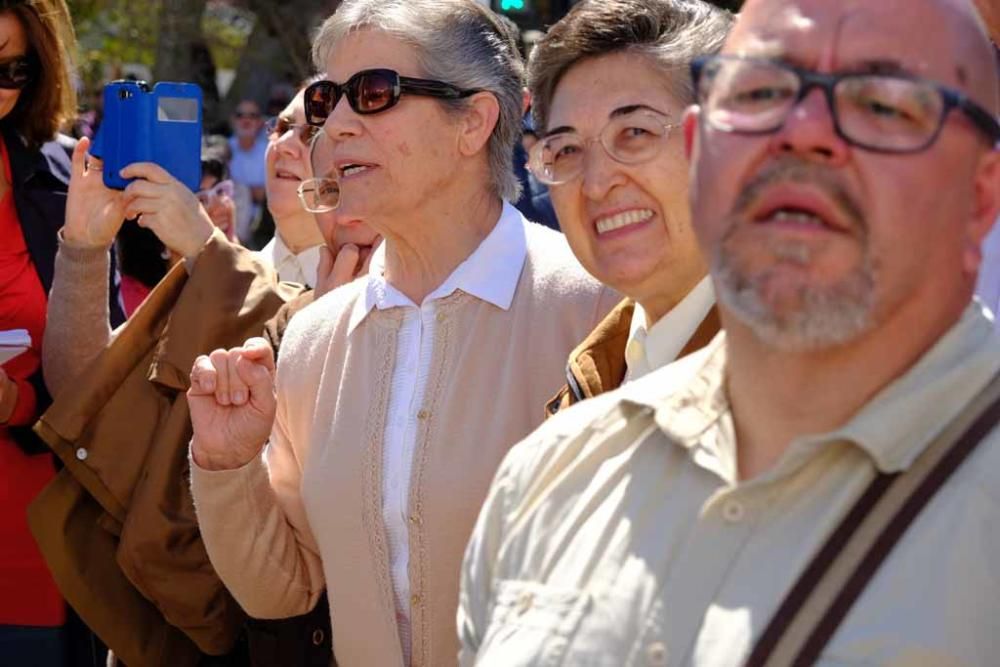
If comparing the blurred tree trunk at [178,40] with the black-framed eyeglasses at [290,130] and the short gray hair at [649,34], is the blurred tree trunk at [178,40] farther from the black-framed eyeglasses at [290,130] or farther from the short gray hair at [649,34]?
the short gray hair at [649,34]

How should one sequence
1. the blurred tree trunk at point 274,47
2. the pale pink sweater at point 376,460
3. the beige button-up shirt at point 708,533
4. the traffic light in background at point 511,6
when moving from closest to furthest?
the beige button-up shirt at point 708,533, the pale pink sweater at point 376,460, the traffic light in background at point 511,6, the blurred tree trunk at point 274,47

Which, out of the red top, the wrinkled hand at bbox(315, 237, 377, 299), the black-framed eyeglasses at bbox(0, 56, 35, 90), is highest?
the black-framed eyeglasses at bbox(0, 56, 35, 90)

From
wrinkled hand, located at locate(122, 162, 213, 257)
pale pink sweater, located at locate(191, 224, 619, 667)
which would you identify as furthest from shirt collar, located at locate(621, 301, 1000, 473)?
wrinkled hand, located at locate(122, 162, 213, 257)

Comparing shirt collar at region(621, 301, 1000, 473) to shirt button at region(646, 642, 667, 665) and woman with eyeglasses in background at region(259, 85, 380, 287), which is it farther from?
woman with eyeglasses in background at region(259, 85, 380, 287)

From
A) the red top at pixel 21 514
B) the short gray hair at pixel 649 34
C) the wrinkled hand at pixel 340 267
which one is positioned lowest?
the red top at pixel 21 514

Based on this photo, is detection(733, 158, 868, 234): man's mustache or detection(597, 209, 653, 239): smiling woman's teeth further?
detection(597, 209, 653, 239): smiling woman's teeth

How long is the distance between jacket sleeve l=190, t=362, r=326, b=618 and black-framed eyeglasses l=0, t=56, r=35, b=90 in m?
1.59

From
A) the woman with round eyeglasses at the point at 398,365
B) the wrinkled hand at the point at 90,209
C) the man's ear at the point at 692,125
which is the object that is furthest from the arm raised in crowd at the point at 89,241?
the man's ear at the point at 692,125

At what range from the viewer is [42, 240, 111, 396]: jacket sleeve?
430 cm

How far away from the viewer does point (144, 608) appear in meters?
4.09

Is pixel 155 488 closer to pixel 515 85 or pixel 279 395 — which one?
pixel 279 395

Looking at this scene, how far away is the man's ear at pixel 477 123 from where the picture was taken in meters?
3.60

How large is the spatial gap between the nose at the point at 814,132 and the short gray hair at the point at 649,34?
3.50ft

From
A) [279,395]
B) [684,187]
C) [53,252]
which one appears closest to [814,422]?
[684,187]
